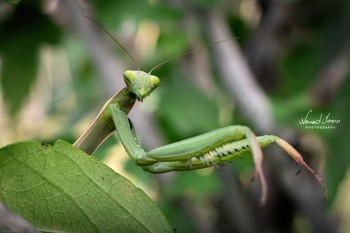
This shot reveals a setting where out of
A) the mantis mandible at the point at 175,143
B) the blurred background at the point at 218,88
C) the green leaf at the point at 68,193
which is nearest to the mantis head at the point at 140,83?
the mantis mandible at the point at 175,143

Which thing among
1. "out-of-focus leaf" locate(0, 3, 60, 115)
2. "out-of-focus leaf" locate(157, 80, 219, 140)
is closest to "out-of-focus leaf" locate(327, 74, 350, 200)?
A: "out-of-focus leaf" locate(157, 80, 219, 140)

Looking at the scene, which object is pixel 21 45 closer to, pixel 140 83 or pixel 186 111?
pixel 186 111

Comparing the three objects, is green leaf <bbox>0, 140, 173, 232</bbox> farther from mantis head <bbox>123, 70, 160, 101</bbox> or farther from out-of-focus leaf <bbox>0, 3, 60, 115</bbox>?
out-of-focus leaf <bbox>0, 3, 60, 115</bbox>

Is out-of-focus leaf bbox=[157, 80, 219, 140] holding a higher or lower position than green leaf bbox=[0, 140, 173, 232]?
lower

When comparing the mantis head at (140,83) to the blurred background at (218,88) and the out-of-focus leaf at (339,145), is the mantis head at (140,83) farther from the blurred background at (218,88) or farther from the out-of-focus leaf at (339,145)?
the out-of-focus leaf at (339,145)

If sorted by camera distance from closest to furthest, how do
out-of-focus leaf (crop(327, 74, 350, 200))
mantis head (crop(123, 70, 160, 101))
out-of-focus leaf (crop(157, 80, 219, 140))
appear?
mantis head (crop(123, 70, 160, 101)) < out-of-focus leaf (crop(327, 74, 350, 200)) < out-of-focus leaf (crop(157, 80, 219, 140))

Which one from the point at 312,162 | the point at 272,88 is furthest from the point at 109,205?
the point at 272,88
